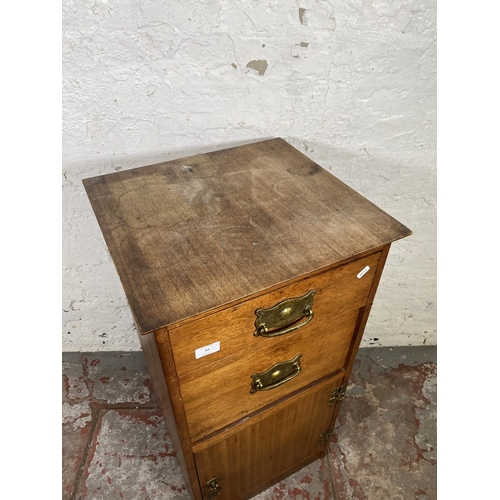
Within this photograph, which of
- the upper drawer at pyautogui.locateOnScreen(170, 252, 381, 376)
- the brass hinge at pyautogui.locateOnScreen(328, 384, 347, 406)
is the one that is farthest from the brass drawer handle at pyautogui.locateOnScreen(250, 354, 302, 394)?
the brass hinge at pyautogui.locateOnScreen(328, 384, 347, 406)

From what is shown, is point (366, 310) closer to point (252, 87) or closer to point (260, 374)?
point (260, 374)

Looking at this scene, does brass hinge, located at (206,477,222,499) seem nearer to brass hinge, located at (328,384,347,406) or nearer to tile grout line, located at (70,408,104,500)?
brass hinge, located at (328,384,347,406)

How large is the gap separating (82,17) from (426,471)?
1950 millimetres

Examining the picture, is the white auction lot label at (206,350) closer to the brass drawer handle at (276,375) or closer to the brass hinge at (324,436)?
the brass drawer handle at (276,375)

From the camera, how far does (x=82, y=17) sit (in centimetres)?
105

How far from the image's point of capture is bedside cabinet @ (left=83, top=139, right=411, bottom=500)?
805mm

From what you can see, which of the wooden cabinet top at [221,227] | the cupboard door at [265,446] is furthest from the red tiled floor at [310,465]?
the wooden cabinet top at [221,227]

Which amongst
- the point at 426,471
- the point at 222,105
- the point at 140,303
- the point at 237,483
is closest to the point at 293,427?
the point at 237,483

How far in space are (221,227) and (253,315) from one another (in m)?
0.22

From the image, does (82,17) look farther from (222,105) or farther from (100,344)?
(100,344)

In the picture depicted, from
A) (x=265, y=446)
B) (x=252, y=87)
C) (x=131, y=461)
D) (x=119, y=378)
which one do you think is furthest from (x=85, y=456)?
(x=252, y=87)

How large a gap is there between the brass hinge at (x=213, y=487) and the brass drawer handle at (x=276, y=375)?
42 centimetres

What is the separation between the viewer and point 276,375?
1049 millimetres

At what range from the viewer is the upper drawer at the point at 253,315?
80 centimetres
